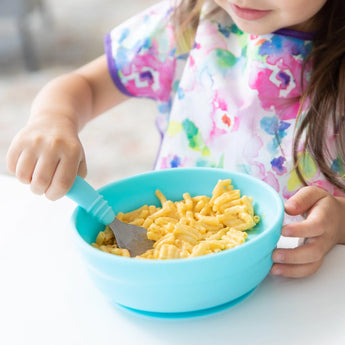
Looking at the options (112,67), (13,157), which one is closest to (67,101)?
(112,67)

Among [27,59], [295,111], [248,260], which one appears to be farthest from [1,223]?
[27,59]

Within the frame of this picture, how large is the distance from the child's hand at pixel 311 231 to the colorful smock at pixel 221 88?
0.27 meters

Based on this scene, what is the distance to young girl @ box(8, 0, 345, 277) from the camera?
0.85m

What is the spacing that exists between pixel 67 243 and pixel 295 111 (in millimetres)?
475

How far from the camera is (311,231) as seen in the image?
0.61 metres

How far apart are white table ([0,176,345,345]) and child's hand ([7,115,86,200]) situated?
0.10 meters

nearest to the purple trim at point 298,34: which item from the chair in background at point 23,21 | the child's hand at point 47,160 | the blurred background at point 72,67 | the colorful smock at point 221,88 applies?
the colorful smock at point 221,88

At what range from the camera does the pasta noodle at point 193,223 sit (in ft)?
1.85

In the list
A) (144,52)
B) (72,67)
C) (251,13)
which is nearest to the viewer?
(251,13)

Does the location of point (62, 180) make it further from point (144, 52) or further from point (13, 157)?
point (144, 52)

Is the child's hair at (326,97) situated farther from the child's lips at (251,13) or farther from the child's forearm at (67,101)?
the child's forearm at (67,101)

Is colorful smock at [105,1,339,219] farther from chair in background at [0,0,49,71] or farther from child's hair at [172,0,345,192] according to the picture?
chair in background at [0,0,49,71]

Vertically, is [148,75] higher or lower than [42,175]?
lower

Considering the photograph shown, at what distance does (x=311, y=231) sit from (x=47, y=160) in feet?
1.06
